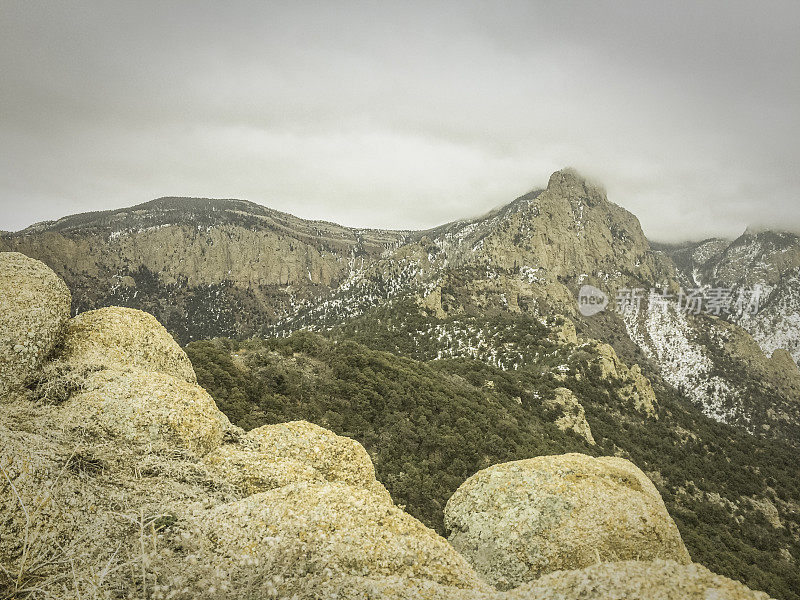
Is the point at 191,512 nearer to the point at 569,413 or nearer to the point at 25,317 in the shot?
the point at 25,317

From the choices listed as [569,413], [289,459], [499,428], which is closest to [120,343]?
[289,459]

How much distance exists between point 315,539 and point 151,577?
11.5 feet

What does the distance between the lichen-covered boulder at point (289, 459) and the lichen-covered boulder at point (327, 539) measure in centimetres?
199

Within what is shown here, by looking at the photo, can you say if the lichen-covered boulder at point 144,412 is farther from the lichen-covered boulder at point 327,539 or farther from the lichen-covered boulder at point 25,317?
the lichen-covered boulder at point 327,539

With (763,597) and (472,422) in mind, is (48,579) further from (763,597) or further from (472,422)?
(472,422)

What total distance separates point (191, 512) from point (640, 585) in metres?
→ 10.7

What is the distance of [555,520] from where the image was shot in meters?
14.3

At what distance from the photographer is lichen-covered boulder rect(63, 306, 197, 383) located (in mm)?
15406

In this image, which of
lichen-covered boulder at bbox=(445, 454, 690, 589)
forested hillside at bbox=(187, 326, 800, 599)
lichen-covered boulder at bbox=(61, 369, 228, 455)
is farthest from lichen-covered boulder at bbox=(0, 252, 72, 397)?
lichen-covered boulder at bbox=(445, 454, 690, 589)

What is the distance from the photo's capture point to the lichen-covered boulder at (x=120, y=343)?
1541 centimetres

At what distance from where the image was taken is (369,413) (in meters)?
39.1

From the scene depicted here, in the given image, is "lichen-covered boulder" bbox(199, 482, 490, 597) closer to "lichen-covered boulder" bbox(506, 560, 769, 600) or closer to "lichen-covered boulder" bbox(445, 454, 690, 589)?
"lichen-covered boulder" bbox(506, 560, 769, 600)

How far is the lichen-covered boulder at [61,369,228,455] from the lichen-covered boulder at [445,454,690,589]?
1054 centimetres

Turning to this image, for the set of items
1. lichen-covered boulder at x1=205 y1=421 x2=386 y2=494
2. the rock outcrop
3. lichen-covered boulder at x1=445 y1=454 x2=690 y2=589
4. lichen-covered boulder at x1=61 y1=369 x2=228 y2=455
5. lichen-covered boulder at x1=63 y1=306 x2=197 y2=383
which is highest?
lichen-covered boulder at x1=63 y1=306 x2=197 y2=383
